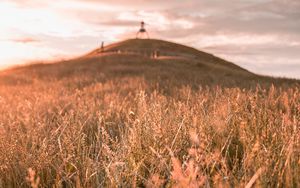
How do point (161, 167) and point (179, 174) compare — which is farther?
point (161, 167)

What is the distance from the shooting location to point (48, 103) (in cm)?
1183

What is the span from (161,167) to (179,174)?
3.82ft

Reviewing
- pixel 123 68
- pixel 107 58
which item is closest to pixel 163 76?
pixel 123 68

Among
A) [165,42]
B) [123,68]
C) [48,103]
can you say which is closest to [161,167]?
[48,103]

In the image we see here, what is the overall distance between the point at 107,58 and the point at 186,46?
36942 millimetres

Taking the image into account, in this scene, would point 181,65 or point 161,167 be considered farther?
point 181,65

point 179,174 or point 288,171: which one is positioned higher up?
point 179,174

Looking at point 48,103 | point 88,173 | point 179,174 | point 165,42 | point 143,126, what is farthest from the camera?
point 165,42

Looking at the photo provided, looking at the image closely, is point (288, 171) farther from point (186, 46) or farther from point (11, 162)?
point (186, 46)

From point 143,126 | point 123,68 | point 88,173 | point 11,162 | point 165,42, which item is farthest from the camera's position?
point 165,42

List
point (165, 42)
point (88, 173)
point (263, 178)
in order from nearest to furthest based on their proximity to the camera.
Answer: point (263, 178), point (88, 173), point (165, 42)

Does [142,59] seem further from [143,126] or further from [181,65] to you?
[143,126]

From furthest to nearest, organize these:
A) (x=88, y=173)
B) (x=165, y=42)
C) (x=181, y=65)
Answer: (x=165, y=42) → (x=181, y=65) → (x=88, y=173)

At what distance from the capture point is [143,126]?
4.92 meters
